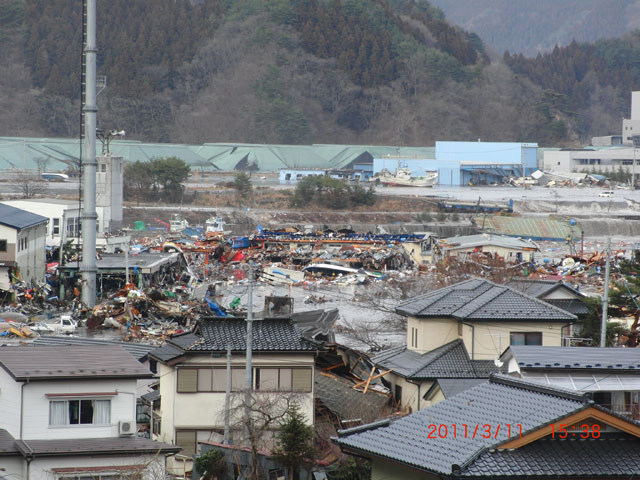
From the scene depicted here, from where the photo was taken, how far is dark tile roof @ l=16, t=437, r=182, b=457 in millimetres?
7016

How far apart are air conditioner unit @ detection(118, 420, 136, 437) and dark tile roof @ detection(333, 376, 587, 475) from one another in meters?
1.97

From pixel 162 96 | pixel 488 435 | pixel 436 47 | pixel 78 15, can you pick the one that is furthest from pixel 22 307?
pixel 436 47

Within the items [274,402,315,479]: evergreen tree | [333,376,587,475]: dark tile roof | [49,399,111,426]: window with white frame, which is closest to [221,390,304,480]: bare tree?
[274,402,315,479]: evergreen tree

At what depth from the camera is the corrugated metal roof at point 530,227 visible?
1510 inches

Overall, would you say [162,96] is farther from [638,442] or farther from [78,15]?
[638,442]

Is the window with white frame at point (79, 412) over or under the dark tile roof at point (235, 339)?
under

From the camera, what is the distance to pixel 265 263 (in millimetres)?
27969

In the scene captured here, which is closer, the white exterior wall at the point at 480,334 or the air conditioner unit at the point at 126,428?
the air conditioner unit at the point at 126,428

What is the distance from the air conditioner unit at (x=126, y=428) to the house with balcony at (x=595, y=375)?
8.64ft

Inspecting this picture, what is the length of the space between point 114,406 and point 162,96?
70.3 metres

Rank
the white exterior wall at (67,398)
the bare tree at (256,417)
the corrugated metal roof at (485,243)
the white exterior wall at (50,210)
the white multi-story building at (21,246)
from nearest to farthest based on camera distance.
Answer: the white exterior wall at (67,398) → the bare tree at (256,417) → the white multi-story building at (21,246) → the white exterior wall at (50,210) → the corrugated metal roof at (485,243)

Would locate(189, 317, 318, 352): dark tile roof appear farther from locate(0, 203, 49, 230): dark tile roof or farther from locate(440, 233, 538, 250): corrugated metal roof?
locate(440, 233, 538, 250): corrugated metal roof

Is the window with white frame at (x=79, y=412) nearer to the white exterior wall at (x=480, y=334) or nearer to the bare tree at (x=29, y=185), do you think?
the white exterior wall at (x=480, y=334)

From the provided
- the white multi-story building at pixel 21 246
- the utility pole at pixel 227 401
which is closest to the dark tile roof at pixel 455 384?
the utility pole at pixel 227 401
